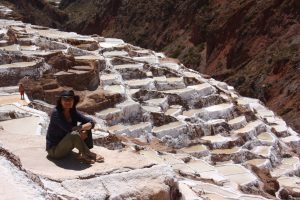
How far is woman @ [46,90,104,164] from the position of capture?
6395 mm

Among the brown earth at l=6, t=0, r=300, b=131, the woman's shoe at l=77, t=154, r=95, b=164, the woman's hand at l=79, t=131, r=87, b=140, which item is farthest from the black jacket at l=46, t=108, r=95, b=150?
the brown earth at l=6, t=0, r=300, b=131

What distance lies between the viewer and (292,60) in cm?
3256

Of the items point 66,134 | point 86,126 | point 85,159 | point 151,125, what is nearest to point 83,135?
point 86,126

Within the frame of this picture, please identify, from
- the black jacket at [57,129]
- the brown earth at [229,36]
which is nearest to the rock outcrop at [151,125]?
the black jacket at [57,129]

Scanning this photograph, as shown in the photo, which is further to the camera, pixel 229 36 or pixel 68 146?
pixel 229 36

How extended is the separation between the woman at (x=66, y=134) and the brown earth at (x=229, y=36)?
19528 mm

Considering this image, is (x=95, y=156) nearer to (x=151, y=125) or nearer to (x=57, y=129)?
(x=57, y=129)

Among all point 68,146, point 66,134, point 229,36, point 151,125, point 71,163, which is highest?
point 66,134

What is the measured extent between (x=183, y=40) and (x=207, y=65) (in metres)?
5.84

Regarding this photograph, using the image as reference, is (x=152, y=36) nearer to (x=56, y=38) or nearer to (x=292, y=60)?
(x=292, y=60)

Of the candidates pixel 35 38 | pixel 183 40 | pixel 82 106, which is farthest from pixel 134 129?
pixel 183 40

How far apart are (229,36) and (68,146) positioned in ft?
121

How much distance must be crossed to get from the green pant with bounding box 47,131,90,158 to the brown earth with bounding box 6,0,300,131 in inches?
774

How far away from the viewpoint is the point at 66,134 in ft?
21.3
